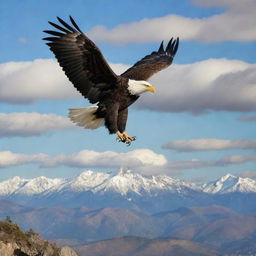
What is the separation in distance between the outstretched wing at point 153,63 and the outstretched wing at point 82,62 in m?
1.57

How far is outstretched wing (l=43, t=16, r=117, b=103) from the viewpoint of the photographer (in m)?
13.8

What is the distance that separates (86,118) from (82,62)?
1590mm

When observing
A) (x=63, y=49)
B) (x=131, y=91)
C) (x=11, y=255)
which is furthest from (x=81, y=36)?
(x=11, y=255)

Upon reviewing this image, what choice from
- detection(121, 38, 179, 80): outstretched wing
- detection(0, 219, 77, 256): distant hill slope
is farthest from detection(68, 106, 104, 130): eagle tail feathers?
detection(0, 219, 77, 256): distant hill slope

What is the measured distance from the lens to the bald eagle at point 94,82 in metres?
13.5

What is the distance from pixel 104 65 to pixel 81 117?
5.79 ft

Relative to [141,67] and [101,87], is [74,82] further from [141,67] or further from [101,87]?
[141,67]

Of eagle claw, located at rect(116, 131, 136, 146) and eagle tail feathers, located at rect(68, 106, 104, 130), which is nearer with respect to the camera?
eagle claw, located at rect(116, 131, 136, 146)

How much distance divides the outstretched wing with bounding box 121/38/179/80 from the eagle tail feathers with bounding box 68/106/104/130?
4.79 feet

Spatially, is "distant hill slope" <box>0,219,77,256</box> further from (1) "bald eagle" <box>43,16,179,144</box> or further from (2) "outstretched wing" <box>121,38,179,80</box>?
(1) "bald eagle" <box>43,16,179,144</box>

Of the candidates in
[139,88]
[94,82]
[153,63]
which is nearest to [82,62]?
[94,82]

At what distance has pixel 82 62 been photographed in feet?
47.9

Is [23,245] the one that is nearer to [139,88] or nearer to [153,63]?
[153,63]

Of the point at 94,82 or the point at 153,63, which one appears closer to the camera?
the point at 94,82
